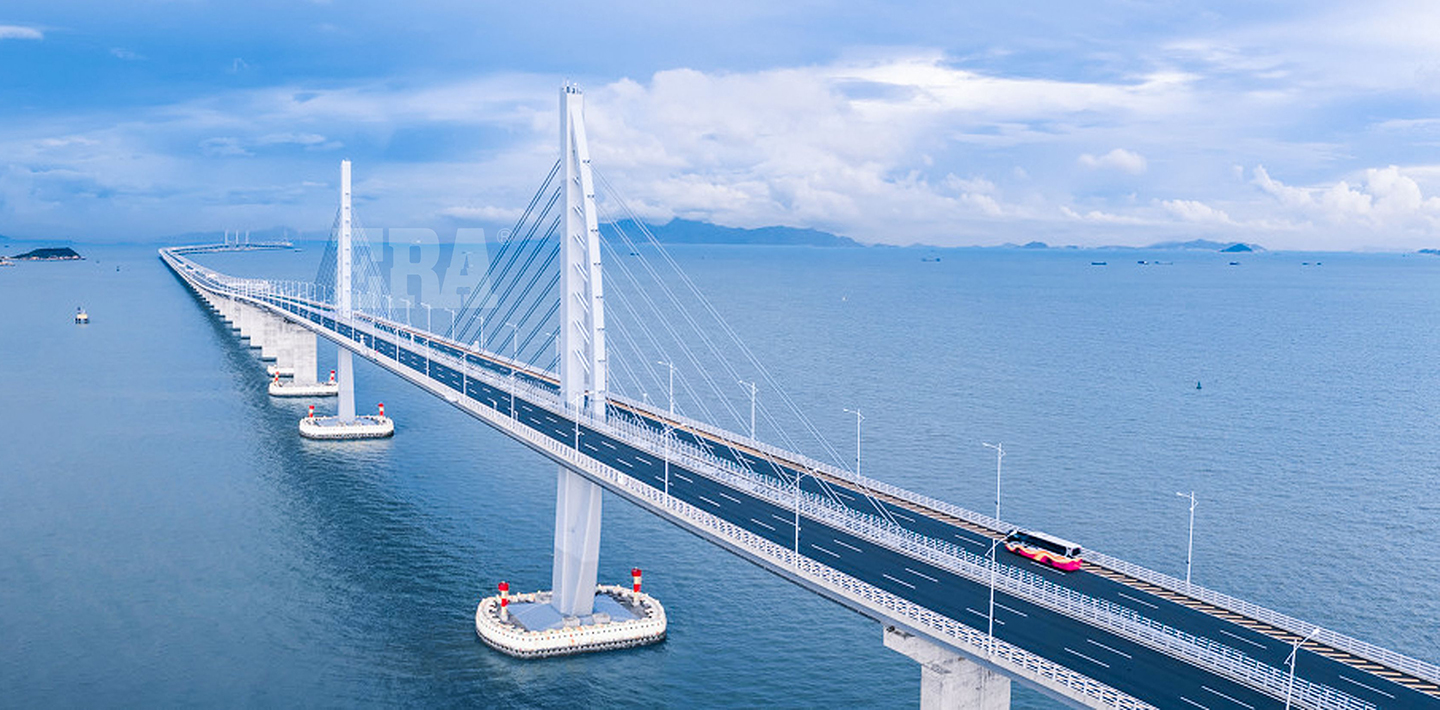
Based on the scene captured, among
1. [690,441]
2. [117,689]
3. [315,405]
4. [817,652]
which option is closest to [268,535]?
[117,689]

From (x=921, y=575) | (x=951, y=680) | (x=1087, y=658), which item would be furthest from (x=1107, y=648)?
(x=921, y=575)

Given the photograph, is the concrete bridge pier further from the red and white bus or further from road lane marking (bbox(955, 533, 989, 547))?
the red and white bus

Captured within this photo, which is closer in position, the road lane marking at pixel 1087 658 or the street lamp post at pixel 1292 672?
the street lamp post at pixel 1292 672

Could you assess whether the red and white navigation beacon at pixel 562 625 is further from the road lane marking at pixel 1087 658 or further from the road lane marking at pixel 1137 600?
the road lane marking at pixel 1087 658

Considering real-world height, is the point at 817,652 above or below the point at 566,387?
below

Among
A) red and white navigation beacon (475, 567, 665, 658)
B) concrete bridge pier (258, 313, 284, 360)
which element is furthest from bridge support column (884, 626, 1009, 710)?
concrete bridge pier (258, 313, 284, 360)

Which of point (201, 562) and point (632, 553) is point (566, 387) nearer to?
point (632, 553)

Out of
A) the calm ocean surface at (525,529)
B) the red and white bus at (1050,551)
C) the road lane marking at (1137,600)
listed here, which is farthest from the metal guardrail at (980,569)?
the calm ocean surface at (525,529)
